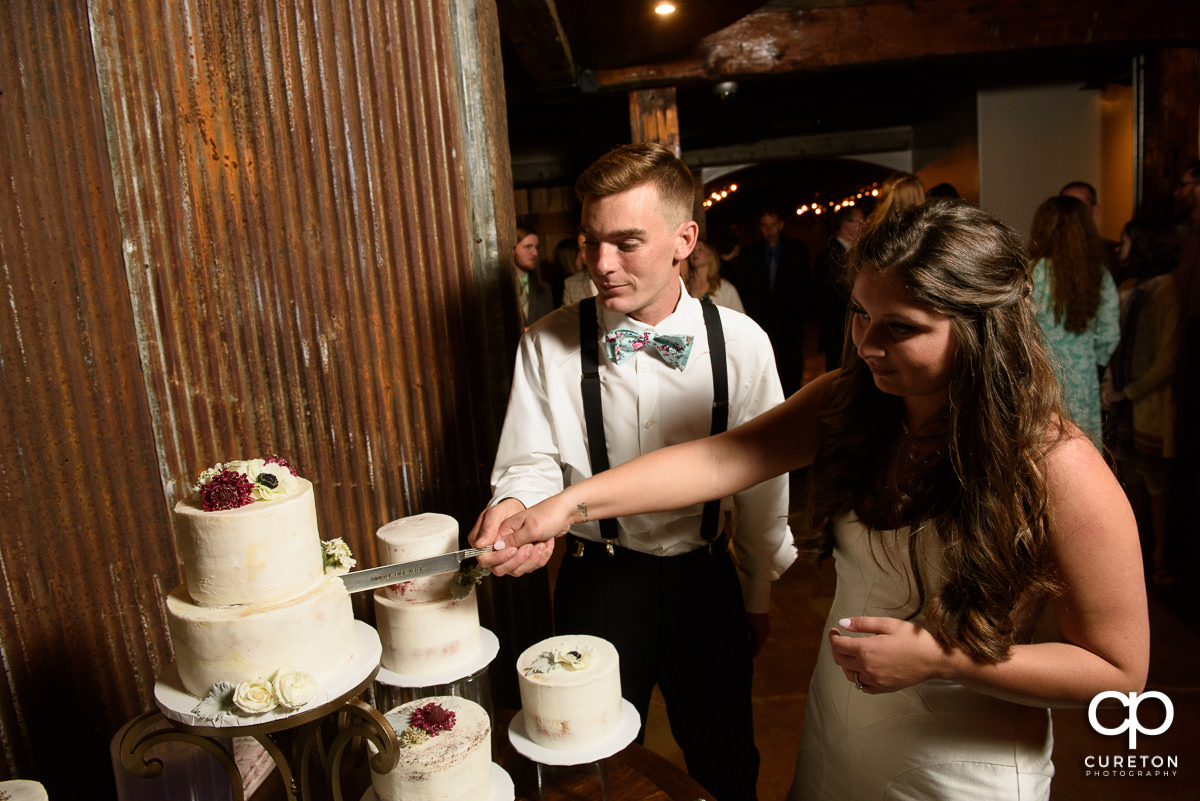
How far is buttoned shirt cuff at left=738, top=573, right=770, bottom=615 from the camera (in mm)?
2080

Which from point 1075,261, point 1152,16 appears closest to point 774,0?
point 1152,16

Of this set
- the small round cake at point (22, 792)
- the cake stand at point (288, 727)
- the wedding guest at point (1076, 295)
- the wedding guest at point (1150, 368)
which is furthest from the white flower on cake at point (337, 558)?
the wedding guest at point (1150, 368)

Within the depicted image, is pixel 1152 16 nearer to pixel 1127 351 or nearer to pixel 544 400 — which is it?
pixel 1127 351

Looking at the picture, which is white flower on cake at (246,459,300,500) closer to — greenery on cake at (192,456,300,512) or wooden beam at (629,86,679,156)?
greenery on cake at (192,456,300,512)

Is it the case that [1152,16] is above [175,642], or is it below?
above

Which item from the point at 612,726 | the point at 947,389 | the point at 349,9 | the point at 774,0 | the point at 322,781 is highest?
the point at 774,0

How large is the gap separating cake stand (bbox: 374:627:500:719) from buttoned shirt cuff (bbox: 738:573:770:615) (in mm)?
771

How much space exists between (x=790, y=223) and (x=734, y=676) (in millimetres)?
19639

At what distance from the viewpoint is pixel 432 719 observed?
1393 mm

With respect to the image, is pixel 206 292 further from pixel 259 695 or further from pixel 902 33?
pixel 902 33

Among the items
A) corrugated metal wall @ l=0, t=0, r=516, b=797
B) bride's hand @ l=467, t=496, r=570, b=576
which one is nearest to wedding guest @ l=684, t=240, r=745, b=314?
corrugated metal wall @ l=0, t=0, r=516, b=797

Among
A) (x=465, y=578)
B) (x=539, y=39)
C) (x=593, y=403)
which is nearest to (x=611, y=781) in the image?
(x=465, y=578)

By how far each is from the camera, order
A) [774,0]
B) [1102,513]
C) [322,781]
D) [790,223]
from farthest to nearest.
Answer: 1. [790,223]
2. [774,0]
3. [322,781]
4. [1102,513]

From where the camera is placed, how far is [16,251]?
1874 mm
